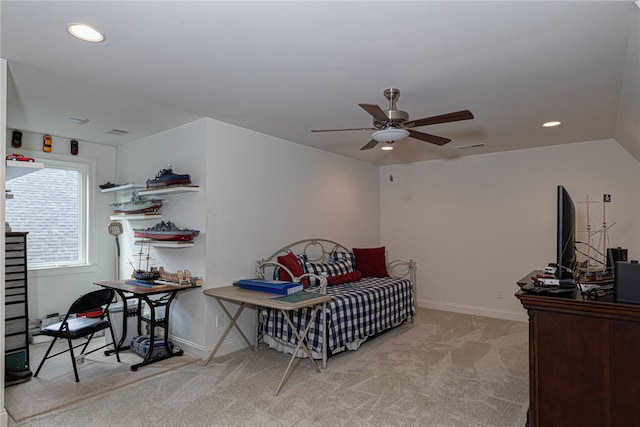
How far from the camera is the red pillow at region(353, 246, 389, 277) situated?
5098 millimetres

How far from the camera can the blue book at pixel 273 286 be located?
10.8 feet

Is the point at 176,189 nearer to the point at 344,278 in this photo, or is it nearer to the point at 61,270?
the point at 61,270

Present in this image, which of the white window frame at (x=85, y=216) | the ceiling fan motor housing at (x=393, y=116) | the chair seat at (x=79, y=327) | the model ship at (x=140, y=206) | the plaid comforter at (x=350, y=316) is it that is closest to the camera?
the ceiling fan motor housing at (x=393, y=116)

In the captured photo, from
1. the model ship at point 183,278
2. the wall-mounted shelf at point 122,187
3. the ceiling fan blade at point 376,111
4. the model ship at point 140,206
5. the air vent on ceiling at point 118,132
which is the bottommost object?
the model ship at point 183,278

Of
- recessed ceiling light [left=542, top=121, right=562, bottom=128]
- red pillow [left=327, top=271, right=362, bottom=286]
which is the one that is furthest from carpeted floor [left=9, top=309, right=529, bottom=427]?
recessed ceiling light [left=542, top=121, right=562, bottom=128]

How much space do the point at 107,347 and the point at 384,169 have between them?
15.2 ft

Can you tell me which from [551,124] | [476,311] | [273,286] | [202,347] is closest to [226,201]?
[273,286]

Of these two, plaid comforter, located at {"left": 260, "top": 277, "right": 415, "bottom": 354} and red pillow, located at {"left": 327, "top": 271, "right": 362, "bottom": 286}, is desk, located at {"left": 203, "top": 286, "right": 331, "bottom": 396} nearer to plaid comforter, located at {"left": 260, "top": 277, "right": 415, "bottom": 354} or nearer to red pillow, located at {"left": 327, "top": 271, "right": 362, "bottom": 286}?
plaid comforter, located at {"left": 260, "top": 277, "right": 415, "bottom": 354}

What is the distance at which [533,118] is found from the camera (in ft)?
11.8

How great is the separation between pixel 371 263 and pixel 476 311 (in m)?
1.70

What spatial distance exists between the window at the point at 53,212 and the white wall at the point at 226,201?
56 centimetres

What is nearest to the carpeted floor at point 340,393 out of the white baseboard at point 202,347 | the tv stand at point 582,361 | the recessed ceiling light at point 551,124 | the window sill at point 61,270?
the white baseboard at point 202,347

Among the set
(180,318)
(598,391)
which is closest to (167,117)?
(180,318)

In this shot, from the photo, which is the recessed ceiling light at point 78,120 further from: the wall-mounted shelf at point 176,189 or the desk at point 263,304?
the desk at point 263,304
